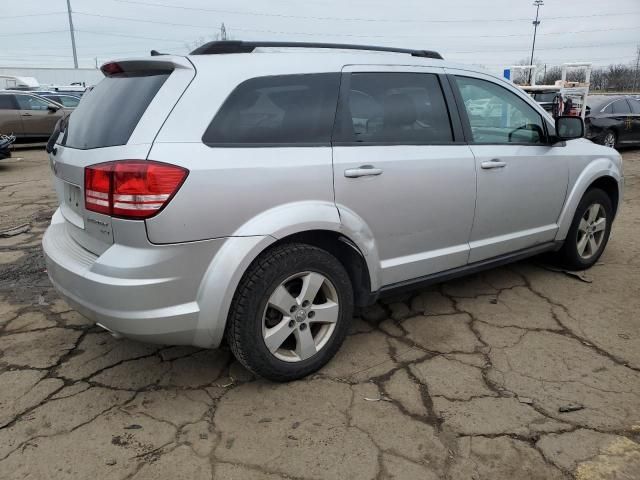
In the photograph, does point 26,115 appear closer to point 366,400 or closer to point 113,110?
point 113,110

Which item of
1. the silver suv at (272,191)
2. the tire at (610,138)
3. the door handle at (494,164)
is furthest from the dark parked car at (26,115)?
the tire at (610,138)

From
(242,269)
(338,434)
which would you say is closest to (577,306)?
(338,434)

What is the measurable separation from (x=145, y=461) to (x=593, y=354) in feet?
8.52

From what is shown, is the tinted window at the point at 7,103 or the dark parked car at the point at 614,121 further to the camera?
the tinted window at the point at 7,103

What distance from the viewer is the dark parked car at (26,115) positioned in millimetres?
13102

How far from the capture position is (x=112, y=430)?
Answer: 2416 mm

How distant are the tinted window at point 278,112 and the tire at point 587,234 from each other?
8.48ft

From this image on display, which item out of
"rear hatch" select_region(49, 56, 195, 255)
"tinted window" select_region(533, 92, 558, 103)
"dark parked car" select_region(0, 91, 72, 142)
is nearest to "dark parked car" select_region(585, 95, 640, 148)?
"tinted window" select_region(533, 92, 558, 103)

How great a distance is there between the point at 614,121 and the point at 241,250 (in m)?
12.9

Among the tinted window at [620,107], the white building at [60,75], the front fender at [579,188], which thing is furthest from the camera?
the white building at [60,75]

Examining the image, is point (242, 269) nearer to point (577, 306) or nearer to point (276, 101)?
point (276, 101)

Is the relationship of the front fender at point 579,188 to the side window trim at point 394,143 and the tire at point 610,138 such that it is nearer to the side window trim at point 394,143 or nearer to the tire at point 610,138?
the side window trim at point 394,143

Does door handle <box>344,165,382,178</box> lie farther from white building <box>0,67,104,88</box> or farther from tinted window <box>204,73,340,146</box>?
white building <box>0,67,104,88</box>

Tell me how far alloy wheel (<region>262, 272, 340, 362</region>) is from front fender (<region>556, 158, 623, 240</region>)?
2.28 metres
